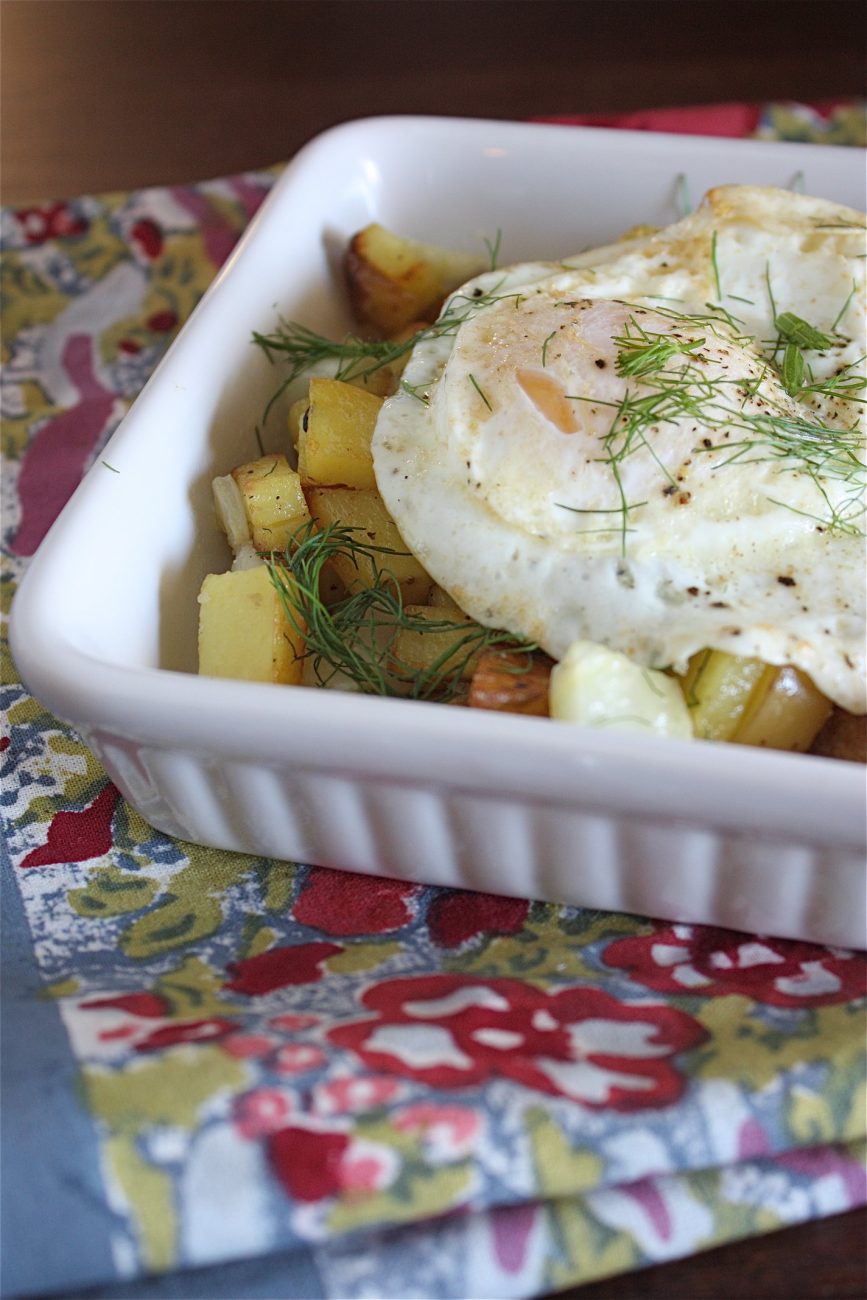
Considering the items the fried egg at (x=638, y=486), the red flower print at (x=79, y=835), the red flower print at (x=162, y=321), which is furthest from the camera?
the red flower print at (x=162, y=321)

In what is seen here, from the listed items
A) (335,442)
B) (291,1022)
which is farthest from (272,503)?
(291,1022)

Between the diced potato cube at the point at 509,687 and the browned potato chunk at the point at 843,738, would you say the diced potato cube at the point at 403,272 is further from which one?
the browned potato chunk at the point at 843,738

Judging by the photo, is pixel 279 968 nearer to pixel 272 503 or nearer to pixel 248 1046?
pixel 248 1046

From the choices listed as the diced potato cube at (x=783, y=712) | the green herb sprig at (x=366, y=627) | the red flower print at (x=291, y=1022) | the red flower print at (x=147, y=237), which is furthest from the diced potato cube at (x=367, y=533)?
the red flower print at (x=147, y=237)

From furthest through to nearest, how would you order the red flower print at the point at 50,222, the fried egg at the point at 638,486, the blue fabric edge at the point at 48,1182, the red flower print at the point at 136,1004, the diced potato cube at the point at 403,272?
the red flower print at the point at 50,222 → the diced potato cube at the point at 403,272 → the fried egg at the point at 638,486 → the red flower print at the point at 136,1004 → the blue fabric edge at the point at 48,1182

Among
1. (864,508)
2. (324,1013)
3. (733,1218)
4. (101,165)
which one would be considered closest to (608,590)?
(864,508)
